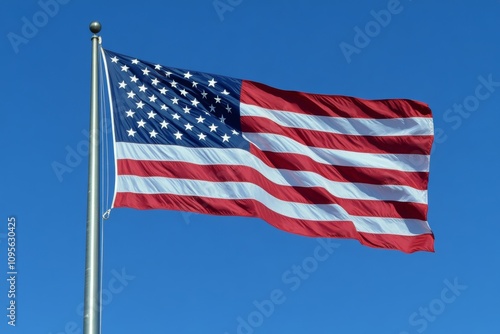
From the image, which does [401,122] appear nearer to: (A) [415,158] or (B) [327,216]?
(A) [415,158]

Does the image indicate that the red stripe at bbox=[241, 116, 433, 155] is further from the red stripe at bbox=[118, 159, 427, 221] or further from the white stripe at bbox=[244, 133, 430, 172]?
the red stripe at bbox=[118, 159, 427, 221]

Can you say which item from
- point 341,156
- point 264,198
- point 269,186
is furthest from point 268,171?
point 341,156

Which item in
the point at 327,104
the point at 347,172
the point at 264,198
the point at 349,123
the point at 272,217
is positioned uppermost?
the point at 327,104

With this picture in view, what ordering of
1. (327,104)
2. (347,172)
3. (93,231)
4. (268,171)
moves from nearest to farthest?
(93,231) → (268,171) → (347,172) → (327,104)

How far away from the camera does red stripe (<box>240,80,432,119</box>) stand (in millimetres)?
17141

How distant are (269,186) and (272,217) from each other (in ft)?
1.99

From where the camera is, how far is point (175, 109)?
16000mm

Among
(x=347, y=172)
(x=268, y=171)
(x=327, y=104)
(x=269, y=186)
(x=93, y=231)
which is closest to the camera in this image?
(x=93, y=231)

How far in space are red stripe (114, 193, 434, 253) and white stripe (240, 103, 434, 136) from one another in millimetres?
1810

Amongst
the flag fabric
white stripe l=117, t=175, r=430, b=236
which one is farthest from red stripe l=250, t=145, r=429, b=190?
white stripe l=117, t=175, r=430, b=236

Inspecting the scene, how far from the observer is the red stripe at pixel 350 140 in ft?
56.0

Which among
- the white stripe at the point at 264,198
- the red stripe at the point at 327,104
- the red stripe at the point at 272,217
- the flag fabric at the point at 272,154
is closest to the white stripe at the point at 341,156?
the flag fabric at the point at 272,154

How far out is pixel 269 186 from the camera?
16.5 m

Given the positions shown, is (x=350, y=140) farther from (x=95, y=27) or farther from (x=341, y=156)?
Result: (x=95, y=27)
